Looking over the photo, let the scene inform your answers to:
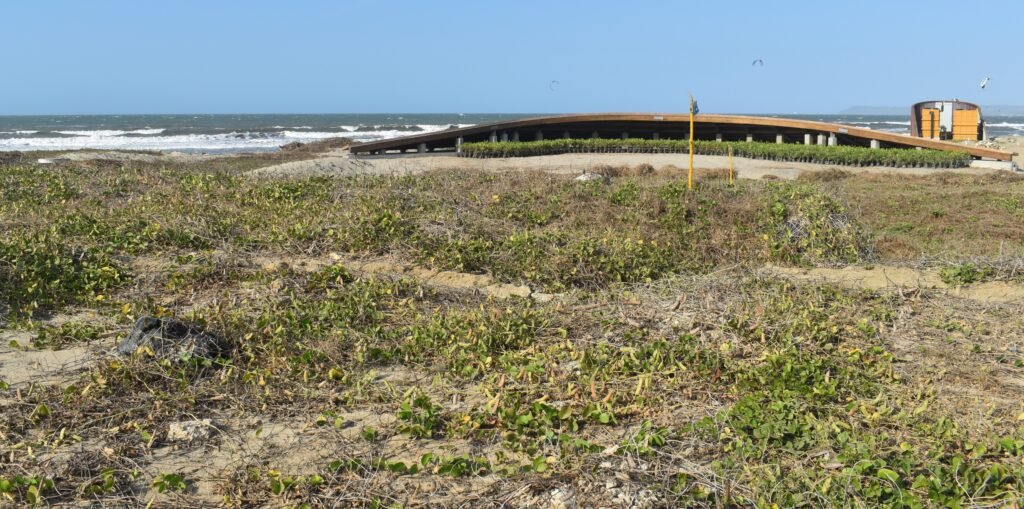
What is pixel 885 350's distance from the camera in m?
5.36

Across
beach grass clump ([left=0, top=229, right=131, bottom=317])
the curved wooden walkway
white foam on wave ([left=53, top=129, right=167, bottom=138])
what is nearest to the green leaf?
beach grass clump ([left=0, top=229, right=131, bottom=317])

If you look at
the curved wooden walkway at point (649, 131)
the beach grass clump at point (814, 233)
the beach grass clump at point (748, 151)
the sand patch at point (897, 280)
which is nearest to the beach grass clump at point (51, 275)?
the sand patch at point (897, 280)

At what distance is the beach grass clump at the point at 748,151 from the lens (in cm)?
2281

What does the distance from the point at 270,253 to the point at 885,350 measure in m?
5.62

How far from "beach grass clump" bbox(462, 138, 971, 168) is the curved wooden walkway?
0.98 meters

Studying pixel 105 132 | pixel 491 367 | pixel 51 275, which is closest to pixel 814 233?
pixel 491 367

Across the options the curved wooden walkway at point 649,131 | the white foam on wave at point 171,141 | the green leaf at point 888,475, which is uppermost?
the white foam on wave at point 171,141

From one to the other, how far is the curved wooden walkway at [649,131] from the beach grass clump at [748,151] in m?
0.98

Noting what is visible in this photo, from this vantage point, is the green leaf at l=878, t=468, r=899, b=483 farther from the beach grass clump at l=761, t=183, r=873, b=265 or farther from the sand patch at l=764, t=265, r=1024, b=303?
the beach grass clump at l=761, t=183, r=873, b=265

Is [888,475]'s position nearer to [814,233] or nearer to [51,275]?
[814,233]

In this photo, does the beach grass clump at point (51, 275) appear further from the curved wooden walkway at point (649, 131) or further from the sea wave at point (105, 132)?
the sea wave at point (105, 132)

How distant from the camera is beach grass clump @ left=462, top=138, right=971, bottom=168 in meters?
22.8

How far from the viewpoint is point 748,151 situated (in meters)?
25.7

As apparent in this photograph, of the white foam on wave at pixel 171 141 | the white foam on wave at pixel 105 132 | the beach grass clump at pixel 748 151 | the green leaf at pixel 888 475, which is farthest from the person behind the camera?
the white foam on wave at pixel 105 132
